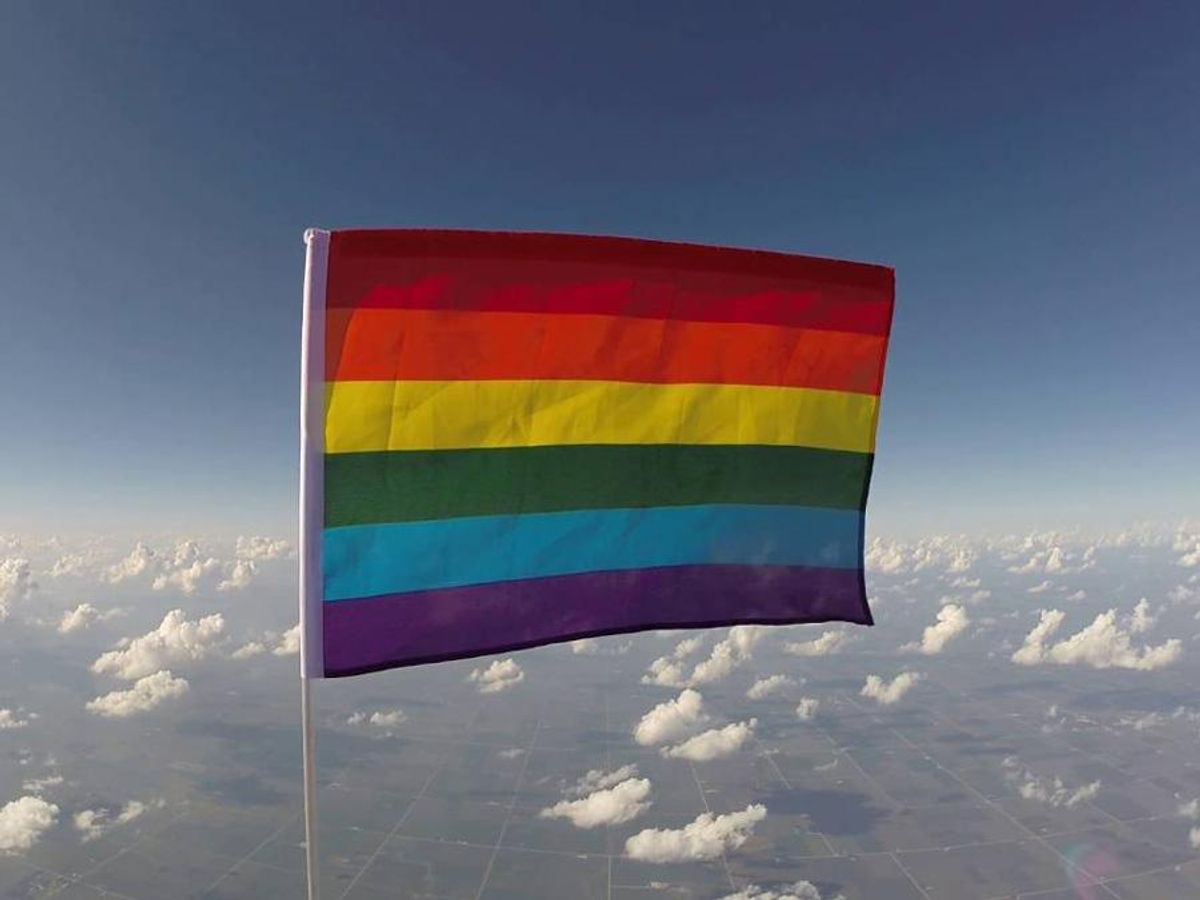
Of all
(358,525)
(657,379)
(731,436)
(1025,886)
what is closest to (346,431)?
(358,525)

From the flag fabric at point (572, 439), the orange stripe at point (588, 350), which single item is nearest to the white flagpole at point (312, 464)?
the flag fabric at point (572, 439)

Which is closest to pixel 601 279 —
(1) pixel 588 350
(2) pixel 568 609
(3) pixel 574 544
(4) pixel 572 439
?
(1) pixel 588 350

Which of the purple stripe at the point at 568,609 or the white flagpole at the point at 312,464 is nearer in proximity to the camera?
the white flagpole at the point at 312,464

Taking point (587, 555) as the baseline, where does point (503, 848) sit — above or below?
below

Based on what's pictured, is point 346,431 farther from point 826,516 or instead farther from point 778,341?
point 826,516

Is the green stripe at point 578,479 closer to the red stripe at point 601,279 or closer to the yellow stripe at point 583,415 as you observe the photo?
the yellow stripe at point 583,415

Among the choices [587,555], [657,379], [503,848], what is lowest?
[503,848]

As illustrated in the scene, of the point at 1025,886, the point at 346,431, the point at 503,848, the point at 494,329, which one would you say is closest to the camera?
the point at 346,431
